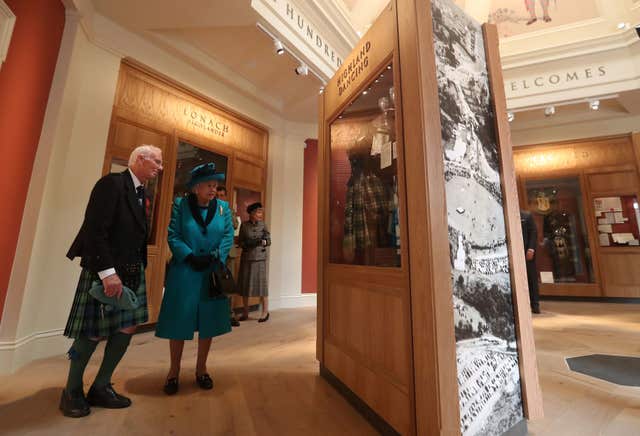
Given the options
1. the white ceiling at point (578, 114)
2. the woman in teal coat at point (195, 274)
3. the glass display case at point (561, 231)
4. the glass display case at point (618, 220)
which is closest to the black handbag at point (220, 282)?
the woman in teal coat at point (195, 274)

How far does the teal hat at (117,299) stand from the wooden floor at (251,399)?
1.87ft

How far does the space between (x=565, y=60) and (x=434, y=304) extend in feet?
19.4

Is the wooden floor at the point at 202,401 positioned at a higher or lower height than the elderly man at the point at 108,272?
lower

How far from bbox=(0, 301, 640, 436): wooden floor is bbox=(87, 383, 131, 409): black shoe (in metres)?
0.03

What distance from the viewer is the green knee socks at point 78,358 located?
4.96 ft

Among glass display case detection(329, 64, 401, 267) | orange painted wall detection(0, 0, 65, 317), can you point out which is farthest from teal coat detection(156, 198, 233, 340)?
orange painted wall detection(0, 0, 65, 317)

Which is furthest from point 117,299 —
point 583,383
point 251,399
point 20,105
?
point 583,383

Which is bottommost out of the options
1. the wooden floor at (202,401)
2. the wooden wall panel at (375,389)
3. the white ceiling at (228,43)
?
the wooden floor at (202,401)

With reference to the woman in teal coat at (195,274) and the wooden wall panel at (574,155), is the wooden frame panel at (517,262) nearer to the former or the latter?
the woman in teal coat at (195,274)

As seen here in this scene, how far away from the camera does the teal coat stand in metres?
1.74

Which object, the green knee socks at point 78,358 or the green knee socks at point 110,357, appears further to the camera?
the green knee socks at point 110,357

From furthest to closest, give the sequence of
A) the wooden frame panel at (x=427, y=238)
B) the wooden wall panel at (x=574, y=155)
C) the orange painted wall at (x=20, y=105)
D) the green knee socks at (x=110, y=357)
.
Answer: the wooden wall panel at (x=574, y=155), the orange painted wall at (x=20, y=105), the green knee socks at (x=110, y=357), the wooden frame panel at (x=427, y=238)

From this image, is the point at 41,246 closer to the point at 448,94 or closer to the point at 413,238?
the point at 413,238

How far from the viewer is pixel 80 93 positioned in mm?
2873
